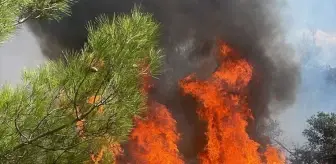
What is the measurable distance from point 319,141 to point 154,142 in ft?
17.2

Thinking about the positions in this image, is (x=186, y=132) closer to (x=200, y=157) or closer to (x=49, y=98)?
(x=200, y=157)

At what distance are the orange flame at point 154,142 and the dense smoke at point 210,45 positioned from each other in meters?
0.71

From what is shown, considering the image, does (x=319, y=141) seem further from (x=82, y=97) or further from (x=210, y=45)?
(x=82, y=97)

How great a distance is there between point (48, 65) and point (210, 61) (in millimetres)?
9364

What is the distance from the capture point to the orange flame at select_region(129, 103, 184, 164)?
9.91 metres

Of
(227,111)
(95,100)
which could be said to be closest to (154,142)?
(227,111)

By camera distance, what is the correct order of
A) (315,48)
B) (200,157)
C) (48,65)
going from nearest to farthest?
(48,65) < (200,157) < (315,48)

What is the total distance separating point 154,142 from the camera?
9.91 metres

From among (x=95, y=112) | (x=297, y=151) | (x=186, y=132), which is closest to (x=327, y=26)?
(x=297, y=151)

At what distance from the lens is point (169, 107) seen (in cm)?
1119

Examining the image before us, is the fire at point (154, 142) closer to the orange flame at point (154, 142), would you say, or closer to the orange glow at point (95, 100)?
the orange flame at point (154, 142)

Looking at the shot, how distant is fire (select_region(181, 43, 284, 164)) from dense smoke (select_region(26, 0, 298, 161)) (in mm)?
274

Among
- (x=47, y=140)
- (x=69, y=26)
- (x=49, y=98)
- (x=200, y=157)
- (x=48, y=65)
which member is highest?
(x=69, y=26)

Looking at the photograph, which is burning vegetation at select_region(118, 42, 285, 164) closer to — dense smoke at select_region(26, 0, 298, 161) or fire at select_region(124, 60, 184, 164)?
fire at select_region(124, 60, 184, 164)
